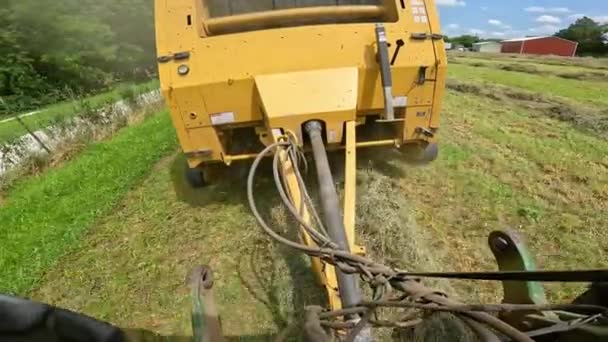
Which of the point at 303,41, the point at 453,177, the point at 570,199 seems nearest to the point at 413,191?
the point at 453,177

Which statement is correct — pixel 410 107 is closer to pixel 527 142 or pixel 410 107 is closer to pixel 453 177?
pixel 453 177

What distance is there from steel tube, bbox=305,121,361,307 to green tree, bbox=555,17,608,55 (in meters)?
46.6

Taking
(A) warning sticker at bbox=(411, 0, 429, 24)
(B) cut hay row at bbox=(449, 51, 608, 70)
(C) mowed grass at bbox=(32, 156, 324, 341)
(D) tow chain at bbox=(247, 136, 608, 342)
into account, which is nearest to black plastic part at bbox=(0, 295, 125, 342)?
(D) tow chain at bbox=(247, 136, 608, 342)

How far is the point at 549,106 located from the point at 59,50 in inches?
634

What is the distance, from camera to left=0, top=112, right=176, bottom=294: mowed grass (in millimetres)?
4023

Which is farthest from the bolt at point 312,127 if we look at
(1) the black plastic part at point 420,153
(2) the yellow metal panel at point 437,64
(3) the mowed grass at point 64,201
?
(3) the mowed grass at point 64,201

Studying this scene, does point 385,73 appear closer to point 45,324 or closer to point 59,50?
point 45,324

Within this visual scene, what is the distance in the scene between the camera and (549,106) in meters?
8.35

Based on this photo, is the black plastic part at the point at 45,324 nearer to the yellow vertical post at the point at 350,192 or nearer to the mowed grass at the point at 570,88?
the yellow vertical post at the point at 350,192

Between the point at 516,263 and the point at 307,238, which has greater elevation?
the point at 516,263

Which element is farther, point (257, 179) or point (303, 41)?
point (257, 179)

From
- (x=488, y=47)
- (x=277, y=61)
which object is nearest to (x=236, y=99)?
(x=277, y=61)

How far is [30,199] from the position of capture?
5.68 m

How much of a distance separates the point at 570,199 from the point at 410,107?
1.65m
